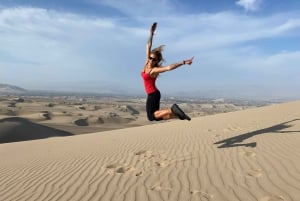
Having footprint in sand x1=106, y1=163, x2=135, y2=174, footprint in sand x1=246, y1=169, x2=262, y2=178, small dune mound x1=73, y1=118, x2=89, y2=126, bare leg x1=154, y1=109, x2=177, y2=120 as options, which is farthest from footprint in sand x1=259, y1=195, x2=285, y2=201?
small dune mound x1=73, y1=118, x2=89, y2=126

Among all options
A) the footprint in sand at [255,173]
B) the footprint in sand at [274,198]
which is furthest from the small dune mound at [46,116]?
the footprint in sand at [274,198]

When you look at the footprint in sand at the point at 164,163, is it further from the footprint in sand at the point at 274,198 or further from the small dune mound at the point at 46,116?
the small dune mound at the point at 46,116

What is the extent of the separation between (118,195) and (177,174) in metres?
→ 1.12

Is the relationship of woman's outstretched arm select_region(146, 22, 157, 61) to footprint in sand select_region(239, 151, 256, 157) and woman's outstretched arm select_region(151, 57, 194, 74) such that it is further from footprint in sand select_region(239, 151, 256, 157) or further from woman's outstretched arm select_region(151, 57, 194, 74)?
footprint in sand select_region(239, 151, 256, 157)

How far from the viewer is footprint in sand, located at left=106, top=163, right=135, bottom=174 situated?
6281 mm

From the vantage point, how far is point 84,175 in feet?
20.3

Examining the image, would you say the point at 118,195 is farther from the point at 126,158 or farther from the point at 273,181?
the point at 126,158

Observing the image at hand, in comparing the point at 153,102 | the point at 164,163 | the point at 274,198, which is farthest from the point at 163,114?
the point at 274,198

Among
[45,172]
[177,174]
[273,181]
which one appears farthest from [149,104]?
[273,181]

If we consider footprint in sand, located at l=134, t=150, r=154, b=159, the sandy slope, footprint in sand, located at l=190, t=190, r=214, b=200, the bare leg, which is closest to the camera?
footprint in sand, located at l=190, t=190, r=214, b=200

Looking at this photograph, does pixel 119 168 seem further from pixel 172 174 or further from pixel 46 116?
pixel 46 116

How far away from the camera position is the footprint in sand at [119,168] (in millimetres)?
6281

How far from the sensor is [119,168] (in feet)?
21.5

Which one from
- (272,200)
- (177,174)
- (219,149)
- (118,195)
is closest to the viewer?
(272,200)
